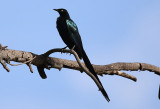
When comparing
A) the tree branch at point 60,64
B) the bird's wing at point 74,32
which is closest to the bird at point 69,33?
the bird's wing at point 74,32

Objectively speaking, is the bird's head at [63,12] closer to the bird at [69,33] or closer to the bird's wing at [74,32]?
the bird at [69,33]

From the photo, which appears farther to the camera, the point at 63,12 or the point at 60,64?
the point at 63,12

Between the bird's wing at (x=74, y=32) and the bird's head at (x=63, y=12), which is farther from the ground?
the bird's head at (x=63, y=12)

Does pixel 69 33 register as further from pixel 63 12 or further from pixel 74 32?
pixel 63 12

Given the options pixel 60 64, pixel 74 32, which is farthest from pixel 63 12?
pixel 60 64

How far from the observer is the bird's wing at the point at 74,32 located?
6739 mm

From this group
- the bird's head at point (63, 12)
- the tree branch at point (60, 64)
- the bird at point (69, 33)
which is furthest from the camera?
the bird's head at point (63, 12)

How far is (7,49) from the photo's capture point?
5.70 m

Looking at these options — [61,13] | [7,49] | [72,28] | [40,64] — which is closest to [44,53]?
[40,64]

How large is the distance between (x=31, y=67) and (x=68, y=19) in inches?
68.3

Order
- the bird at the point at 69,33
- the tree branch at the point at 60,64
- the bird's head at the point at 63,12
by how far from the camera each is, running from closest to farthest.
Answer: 1. the tree branch at the point at 60,64
2. the bird at the point at 69,33
3. the bird's head at the point at 63,12

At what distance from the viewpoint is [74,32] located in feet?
22.9

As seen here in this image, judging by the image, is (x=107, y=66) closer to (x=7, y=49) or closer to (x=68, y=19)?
(x=68, y=19)

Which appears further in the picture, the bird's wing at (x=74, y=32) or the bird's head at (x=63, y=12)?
the bird's head at (x=63, y=12)
